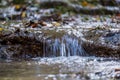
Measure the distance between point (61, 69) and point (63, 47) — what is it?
1.72 metres

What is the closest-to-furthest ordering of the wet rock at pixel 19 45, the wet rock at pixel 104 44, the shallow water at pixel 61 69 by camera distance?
the shallow water at pixel 61 69, the wet rock at pixel 104 44, the wet rock at pixel 19 45

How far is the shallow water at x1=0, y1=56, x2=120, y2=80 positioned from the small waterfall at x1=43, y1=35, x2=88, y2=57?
0.28 meters

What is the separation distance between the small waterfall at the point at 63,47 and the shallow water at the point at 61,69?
0.91 ft

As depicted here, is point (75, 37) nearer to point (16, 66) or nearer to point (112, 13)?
point (16, 66)

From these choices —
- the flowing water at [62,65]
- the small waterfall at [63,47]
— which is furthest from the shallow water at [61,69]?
the small waterfall at [63,47]

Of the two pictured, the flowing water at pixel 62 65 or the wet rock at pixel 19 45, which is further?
the wet rock at pixel 19 45

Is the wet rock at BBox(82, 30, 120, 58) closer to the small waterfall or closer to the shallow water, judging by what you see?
the small waterfall

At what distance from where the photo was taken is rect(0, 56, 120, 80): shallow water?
5.64 metres

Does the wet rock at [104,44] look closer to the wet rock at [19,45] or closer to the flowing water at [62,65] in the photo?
the flowing water at [62,65]

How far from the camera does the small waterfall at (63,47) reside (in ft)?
26.1

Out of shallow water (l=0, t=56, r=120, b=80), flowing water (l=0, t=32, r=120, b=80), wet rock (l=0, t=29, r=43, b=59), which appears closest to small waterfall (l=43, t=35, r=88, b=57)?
flowing water (l=0, t=32, r=120, b=80)

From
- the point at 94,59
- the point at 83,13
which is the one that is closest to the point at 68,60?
the point at 94,59

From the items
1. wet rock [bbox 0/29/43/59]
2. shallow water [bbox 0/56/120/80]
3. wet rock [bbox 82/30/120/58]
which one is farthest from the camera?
wet rock [bbox 0/29/43/59]

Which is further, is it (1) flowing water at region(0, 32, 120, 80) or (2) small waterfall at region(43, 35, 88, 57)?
(2) small waterfall at region(43, 35, 88, 57)
